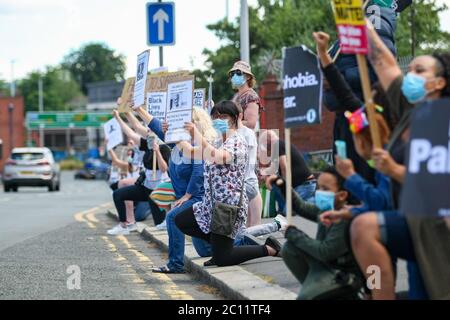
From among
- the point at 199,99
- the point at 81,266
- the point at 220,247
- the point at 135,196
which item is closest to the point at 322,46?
the point at 220,247

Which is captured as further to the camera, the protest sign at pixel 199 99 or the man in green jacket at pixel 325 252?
the protest sign at pixel 199 99

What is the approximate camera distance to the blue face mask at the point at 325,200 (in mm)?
6953

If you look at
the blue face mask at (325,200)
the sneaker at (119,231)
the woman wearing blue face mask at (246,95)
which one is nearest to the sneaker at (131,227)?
the sneaker at (119,231)

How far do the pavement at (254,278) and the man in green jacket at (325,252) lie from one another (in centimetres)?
51

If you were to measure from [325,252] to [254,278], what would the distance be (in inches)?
84.5

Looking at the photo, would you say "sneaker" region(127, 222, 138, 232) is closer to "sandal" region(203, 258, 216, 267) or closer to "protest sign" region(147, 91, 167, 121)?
"protest sign" region(147, 91, 167, 121)

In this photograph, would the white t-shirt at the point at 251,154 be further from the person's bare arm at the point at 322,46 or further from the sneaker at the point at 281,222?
the person's bare arm at the point at 322,46

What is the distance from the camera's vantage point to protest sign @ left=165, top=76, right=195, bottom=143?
972cm

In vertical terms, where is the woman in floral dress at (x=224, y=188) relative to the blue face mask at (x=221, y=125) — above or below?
below

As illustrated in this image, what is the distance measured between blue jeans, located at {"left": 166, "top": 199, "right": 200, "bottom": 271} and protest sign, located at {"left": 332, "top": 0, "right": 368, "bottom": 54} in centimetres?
405

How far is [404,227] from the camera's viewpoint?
6145mm

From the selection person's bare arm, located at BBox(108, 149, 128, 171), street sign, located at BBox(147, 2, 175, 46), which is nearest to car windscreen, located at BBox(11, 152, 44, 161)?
person's bare arm, located at BBox(108, 149, 128, 171)

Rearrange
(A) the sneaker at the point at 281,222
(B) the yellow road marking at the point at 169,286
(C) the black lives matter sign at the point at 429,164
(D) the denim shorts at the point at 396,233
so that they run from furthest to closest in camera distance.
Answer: (A) the sneaker at the point at 281,222, (B) the yellow road marking at the point at 169,286, (D) the denim shorts at the point at 396,233, (C) the black lives matter sign at the point at 429,164

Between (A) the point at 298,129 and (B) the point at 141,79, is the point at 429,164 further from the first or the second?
(A) the point at 298,129
